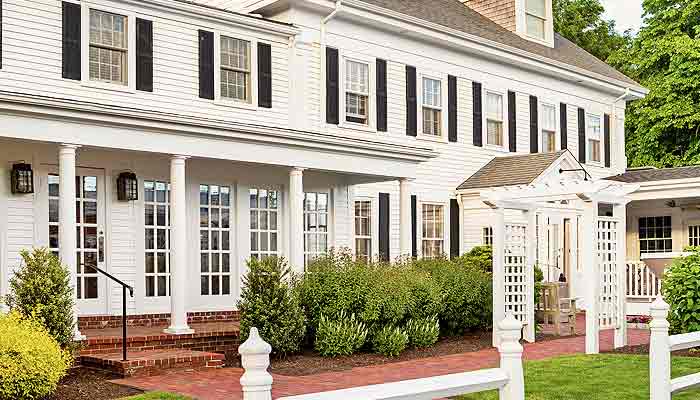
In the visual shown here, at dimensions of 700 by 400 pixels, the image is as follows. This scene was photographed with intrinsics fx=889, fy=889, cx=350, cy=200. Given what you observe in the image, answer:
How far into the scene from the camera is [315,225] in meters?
17.3

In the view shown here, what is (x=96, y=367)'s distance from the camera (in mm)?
11133

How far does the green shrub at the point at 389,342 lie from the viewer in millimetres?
13109

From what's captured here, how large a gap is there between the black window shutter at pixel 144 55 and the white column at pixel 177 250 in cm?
265

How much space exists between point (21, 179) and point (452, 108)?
10573mm

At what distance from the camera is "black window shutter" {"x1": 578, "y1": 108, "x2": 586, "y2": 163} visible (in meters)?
24.5

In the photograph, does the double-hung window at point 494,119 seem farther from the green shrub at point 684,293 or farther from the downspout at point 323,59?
the green shrub at point 684,293

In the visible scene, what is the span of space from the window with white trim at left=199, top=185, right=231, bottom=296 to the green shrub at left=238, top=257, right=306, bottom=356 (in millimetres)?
2741

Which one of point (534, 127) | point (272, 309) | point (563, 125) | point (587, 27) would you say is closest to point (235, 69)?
point (272, 309)

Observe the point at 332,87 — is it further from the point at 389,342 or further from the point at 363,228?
the point at 389,342

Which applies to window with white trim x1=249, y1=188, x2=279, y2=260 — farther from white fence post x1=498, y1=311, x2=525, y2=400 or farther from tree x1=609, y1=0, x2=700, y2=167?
tree x1=609, y1=0, x2=700, y2=167

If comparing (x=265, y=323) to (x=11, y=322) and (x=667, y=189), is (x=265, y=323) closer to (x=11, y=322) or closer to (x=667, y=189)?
(x=11, y=322)

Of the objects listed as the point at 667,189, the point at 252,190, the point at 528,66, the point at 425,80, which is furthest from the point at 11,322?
the point at 667,189

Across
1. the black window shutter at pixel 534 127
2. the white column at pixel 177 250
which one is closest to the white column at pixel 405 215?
the white column at pixel 177 250

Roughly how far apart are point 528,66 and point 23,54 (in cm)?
1319
